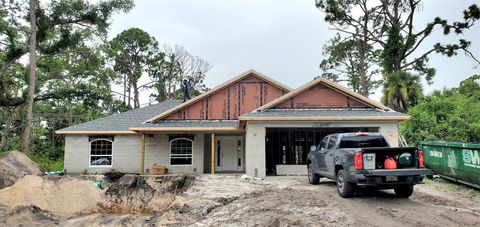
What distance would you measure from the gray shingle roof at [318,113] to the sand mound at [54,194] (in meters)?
7.36

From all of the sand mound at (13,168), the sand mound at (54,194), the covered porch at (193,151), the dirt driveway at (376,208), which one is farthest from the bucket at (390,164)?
the sand mound at (13,168)

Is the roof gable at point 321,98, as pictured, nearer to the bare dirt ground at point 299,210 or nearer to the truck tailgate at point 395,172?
the bare dirt ground at point 299,210

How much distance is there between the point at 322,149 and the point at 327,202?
10.2ft

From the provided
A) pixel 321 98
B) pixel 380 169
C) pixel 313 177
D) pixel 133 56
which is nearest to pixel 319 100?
pixel 321 98

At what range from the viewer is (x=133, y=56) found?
144 ft

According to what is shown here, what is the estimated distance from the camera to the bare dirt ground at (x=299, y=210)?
23.8 feet

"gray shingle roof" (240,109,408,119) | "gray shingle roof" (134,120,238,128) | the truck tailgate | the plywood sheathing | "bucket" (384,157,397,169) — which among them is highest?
the plywood sheathing

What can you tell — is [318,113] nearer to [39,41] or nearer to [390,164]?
[390,164]

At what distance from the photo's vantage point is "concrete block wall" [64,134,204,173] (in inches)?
835

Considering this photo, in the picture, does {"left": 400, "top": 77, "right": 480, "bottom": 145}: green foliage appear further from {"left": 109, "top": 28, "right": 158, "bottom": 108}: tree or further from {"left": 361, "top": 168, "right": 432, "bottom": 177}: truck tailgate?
{"left": 109, "top": 28, "right": 158, "bottom": 108}: tree

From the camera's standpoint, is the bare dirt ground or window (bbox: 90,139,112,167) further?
window (bbox: 90,139,112,167)

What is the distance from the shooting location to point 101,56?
92.9 ft

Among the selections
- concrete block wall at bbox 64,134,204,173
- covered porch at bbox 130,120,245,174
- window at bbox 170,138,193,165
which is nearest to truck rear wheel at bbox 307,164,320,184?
covered porch at bbox 130,120,245,174

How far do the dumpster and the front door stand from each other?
1024 cm
